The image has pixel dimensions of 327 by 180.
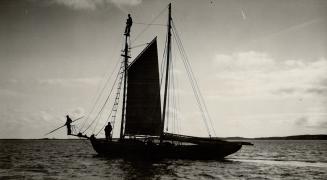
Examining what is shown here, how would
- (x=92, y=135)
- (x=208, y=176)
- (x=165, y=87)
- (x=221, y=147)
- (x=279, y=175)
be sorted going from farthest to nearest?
(x=92, y=135), (x=221, y=147), (x=165, y=87), (x=279, y=175), (x=208, y=176)

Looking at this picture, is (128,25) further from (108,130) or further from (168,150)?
(168,150)

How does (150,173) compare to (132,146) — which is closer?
(150,173)

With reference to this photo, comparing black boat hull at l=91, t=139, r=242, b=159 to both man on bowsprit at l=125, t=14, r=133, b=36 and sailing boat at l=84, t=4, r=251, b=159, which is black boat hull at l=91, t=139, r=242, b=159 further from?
man on bowsprit at l=125, t=14, r=133, b=36

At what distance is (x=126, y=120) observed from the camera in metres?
42.5

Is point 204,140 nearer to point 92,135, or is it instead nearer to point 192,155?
point 192,155

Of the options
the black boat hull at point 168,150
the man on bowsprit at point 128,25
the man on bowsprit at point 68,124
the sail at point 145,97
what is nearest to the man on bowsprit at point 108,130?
the black boat hull at point 168,150

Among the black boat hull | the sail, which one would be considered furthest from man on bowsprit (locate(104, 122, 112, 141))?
the sail

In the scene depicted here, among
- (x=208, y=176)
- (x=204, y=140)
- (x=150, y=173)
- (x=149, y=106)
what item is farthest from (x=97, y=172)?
(x=204, y=140)

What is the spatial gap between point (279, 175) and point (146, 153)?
1623 centimetres

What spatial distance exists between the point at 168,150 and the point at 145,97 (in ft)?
23.6

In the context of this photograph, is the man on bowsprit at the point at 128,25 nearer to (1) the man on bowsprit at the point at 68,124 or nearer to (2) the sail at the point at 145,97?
(2) the sail at the point at 145,97

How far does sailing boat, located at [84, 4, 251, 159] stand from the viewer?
4100 cm

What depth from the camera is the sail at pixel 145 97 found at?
1635 inches

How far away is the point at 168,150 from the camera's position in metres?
40.8
